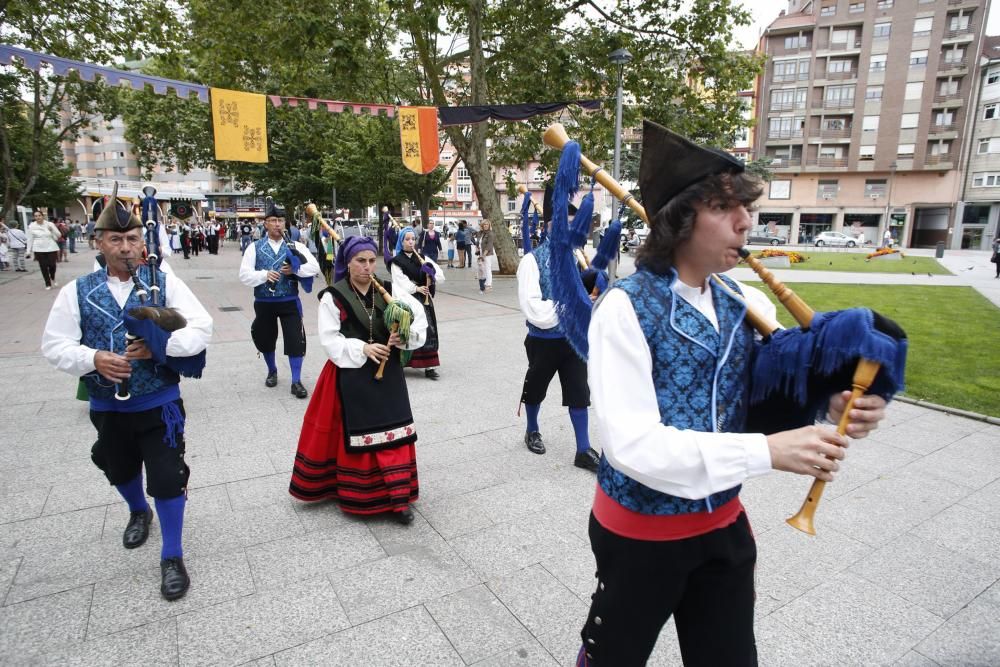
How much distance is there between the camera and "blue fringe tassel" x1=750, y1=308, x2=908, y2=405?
1267mm

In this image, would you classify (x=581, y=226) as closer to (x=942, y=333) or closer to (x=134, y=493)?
(x=134, y=493)

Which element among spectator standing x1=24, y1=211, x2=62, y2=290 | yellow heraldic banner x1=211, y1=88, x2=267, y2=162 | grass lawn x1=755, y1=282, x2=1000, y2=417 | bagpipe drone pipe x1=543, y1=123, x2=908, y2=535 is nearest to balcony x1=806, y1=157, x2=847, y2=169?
grass lawn x1=755, y1=282, x2=1000, y2=417

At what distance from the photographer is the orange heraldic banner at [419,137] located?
995 cm

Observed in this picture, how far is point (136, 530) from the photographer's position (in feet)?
10.6

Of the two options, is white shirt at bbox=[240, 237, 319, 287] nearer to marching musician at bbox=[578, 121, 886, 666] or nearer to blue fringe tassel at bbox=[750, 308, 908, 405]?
marching musician at bbox=[578, 121, 886, 666]

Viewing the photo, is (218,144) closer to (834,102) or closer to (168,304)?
(168,304)

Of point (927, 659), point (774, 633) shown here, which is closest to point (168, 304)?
point (774, 633)

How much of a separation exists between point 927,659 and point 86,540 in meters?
4.30

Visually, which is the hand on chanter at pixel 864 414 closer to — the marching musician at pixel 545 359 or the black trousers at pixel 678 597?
the black trousers at pixel 678 597

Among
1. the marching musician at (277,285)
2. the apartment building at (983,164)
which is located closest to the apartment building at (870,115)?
the apartment building at (983,164)

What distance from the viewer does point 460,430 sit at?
5.09 meters

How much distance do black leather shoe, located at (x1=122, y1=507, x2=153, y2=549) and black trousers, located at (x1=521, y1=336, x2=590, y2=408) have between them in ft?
9.02

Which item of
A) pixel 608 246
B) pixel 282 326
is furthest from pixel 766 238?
pixel 608 246

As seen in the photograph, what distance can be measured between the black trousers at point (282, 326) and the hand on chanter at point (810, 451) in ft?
18.4
